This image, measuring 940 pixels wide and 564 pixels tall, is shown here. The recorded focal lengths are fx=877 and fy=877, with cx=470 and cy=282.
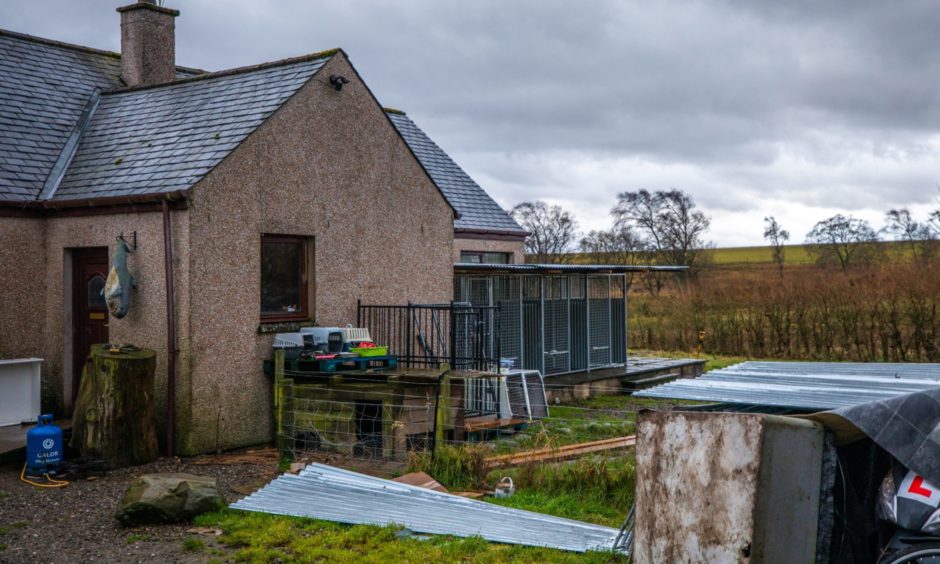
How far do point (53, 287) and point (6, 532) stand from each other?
5764 mm

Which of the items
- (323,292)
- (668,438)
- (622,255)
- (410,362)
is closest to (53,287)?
(323,292)

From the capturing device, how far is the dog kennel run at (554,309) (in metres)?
16.5

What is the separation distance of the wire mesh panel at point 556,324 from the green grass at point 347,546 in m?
10.7

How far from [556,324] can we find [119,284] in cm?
959

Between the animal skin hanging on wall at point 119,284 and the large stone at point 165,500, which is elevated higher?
the animal skin hanging on wall at point 119,284

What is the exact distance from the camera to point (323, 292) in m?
12.8

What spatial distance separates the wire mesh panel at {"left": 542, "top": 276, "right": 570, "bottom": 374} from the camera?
1809cm

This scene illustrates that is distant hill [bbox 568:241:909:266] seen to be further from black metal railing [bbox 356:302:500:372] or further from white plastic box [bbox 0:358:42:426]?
white plastic box [bbox 0:358:42:426]

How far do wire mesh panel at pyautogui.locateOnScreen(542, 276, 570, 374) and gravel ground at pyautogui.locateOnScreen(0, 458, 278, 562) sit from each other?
345 inches

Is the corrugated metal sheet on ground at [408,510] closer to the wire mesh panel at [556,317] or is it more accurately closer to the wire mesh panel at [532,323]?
the wire mesh panel at [556,317]

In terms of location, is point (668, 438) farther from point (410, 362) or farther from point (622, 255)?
point (622, 255)

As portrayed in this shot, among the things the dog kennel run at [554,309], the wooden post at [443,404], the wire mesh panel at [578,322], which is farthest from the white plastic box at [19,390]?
the wire mesh panel at [578,322]

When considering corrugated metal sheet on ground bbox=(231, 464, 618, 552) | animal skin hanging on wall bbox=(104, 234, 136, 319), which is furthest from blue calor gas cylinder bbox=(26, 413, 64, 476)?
corrugated metal sheet on ground bbox=(231, 464, 618, 552)

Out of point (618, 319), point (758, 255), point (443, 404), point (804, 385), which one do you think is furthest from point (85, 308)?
point (758, 255)
